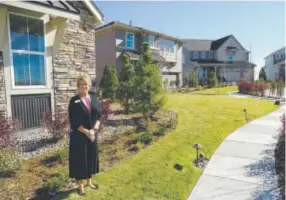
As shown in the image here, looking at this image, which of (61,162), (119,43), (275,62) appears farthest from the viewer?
(275,62)

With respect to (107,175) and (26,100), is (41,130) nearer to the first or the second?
(26,100)

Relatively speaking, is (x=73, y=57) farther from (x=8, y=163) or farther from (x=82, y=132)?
(x=82, y=132)

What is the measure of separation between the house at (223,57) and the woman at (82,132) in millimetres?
40873

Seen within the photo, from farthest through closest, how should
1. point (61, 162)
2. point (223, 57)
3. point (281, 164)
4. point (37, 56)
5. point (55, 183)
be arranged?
point (223, 57) < point (37, 56) < point (281, 164) < point (61, 162) < point (55, 183)

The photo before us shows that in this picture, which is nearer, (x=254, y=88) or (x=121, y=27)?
(x=121, y=27)

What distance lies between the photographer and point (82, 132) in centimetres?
405

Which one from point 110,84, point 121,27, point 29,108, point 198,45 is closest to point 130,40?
point 121,27

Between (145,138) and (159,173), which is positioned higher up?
(145,138)

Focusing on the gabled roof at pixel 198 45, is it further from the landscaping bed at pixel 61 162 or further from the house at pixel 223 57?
the landscaping bed at pixel 61 162

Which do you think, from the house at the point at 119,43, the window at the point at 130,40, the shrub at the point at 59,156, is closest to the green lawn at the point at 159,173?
the shrub at the point at 59,156

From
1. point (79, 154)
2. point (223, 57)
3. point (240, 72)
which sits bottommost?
point (79, 154)

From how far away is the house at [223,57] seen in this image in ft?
147

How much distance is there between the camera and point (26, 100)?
7.55 metres

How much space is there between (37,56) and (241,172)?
700 centimetres
